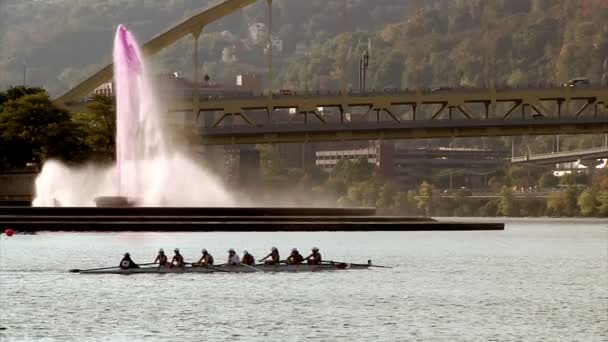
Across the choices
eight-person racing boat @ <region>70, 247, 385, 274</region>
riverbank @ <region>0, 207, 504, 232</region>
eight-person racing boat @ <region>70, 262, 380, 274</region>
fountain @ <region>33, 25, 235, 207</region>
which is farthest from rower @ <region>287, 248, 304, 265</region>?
fountain @ <region>33, 25, 235, 207</region>

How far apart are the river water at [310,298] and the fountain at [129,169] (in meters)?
15.9

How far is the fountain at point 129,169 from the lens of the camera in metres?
114

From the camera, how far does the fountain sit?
11388 centimetres

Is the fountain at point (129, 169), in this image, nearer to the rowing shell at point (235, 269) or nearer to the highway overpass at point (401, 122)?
the highway overpass at point (401, 122)

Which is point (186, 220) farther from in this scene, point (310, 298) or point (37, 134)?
point (310, 298)

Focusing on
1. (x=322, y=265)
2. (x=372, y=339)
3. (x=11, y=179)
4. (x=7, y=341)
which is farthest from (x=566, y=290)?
(x=11, y=179)

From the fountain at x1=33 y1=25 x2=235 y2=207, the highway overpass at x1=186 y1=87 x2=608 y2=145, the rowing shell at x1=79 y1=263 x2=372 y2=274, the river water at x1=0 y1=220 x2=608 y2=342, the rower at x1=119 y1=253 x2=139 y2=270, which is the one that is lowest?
the river water at x1=0 y1=220 x2=608 y2=342

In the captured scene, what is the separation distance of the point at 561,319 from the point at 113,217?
166ft

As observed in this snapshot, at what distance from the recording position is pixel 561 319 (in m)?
58.9

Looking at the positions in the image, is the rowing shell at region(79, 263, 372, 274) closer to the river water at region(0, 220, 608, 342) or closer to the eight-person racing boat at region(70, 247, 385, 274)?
the eight-person racing boat at region(70, 247, 385, 274)

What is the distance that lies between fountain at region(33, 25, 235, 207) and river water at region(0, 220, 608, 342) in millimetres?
15883

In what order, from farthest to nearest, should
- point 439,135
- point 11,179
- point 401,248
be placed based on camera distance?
1. point 439,135
2. point 11,179
3. point 401,248

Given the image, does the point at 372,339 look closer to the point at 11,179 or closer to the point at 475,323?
the point at 475,323

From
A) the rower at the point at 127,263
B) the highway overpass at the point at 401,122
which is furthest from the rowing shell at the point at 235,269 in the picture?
the highway overpass at the point at 401,122
